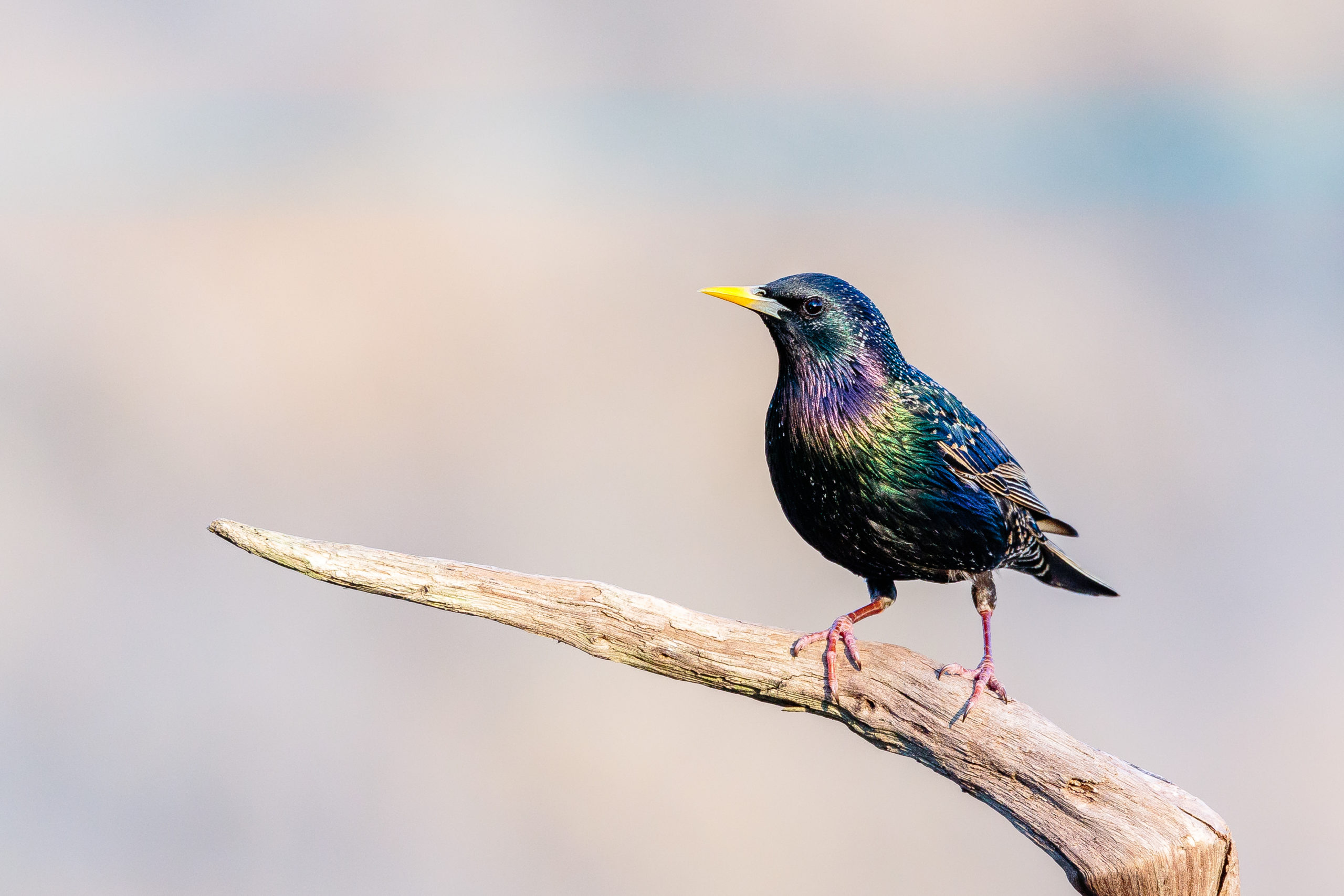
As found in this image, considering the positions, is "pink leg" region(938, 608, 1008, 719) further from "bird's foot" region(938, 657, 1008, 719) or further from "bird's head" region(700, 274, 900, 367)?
"bird's head" region(700, 274, 900, 367)

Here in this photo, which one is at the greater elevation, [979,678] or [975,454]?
[975,454]

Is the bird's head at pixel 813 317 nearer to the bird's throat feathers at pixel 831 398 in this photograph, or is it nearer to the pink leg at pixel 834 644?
the bird's throat feathers at pixel 831 398

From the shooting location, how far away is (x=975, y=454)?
330cm

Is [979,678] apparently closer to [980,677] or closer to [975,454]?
[980,677]

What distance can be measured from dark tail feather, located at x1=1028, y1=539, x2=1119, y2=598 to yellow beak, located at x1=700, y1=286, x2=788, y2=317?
3.86ft

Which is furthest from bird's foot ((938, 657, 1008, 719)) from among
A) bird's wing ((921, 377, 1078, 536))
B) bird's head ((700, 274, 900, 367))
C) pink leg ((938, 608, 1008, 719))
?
bird's head ((700, 274, 900, 367))

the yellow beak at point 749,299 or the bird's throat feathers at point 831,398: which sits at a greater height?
the yellow beak at point 749,299

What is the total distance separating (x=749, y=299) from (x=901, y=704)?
1.19 meters

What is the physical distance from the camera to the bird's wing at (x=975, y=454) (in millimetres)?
3213

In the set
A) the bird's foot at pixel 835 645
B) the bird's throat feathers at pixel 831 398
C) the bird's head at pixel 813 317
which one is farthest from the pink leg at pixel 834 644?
the bird's head at pixel 813 317

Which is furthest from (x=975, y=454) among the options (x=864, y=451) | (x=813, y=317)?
(x=813, y=317)

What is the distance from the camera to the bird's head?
3.12 metres

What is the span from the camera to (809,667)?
3145 mm

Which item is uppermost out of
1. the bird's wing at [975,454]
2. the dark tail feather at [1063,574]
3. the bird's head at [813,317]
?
the bird's head at [813,317]
